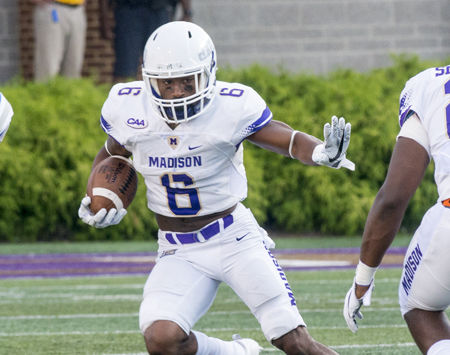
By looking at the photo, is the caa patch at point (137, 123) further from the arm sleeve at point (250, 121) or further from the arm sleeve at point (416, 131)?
the arm sleeve at point (416, 131)

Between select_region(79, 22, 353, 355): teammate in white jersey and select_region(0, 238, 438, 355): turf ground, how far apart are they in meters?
0.97

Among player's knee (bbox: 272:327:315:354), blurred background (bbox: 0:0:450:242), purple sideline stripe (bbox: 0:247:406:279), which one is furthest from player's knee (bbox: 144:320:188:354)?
blurred background (bbox: 0:0:450:242)

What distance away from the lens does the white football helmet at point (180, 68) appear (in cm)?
430

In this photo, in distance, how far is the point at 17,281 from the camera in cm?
795

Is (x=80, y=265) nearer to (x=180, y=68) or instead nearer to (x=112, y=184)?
(x=112, y=184)

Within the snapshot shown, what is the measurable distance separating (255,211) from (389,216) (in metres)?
6.99

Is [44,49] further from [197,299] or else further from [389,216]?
[389,216]

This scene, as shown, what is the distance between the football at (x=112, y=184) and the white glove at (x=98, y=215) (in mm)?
43

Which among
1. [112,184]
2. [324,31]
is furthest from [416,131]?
[324,31]

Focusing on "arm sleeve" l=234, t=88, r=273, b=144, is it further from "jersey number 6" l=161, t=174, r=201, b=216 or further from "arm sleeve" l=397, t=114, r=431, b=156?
"arm sleeve" l=397, t=114, r=431, b=156

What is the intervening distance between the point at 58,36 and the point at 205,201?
7.29 metres

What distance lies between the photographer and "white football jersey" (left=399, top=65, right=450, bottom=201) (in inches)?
127

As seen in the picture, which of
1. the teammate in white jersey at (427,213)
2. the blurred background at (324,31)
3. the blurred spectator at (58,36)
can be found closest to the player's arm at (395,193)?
the teammate in white jersey at (427,213)

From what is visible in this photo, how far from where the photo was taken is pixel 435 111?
327 centimetres
